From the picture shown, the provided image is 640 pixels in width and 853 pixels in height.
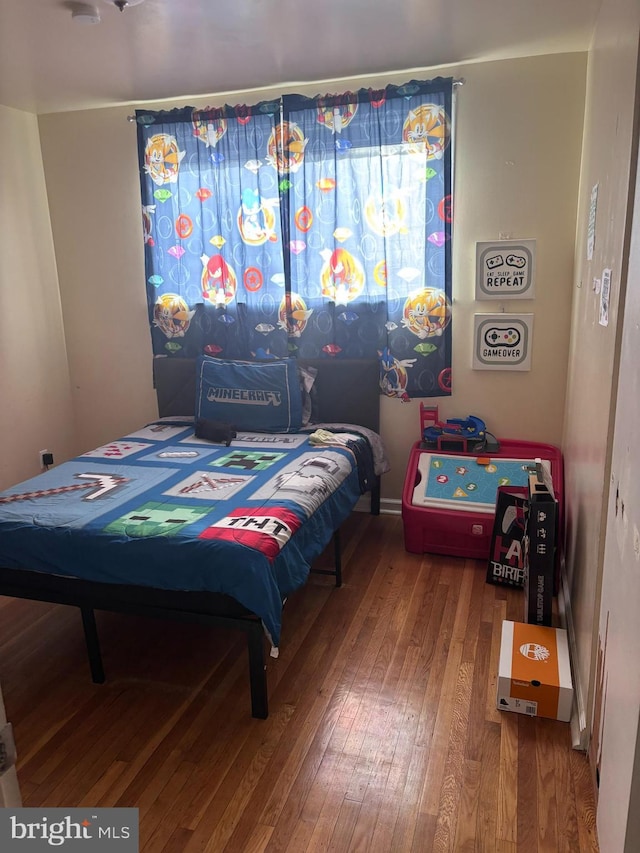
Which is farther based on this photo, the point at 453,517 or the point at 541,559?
the point at 453,517

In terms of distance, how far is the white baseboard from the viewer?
1979 millimetres

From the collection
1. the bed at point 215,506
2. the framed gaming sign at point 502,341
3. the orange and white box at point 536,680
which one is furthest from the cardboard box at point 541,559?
the framed gaming sign at point 502,341

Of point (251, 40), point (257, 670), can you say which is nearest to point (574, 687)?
point (257, 670)

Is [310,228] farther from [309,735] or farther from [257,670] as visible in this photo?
[309,735]

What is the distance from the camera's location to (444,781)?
188 centimetres

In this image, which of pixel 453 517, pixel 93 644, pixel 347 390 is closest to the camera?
pixel 93 644

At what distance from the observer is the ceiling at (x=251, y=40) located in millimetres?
2527

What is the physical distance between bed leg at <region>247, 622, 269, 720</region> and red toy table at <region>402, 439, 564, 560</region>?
1411 mm

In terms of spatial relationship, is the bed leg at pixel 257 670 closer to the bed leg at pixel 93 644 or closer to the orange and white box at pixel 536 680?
the bed leg at pixel 93 644

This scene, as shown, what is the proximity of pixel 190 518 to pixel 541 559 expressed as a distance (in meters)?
1.40

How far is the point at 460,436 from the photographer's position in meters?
3.61

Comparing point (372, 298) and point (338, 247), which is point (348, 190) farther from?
point (372, 298)

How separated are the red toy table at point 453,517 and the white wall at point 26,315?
252cm

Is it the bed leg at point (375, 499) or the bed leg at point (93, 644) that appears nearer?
the bed leg at point (93, 644)
